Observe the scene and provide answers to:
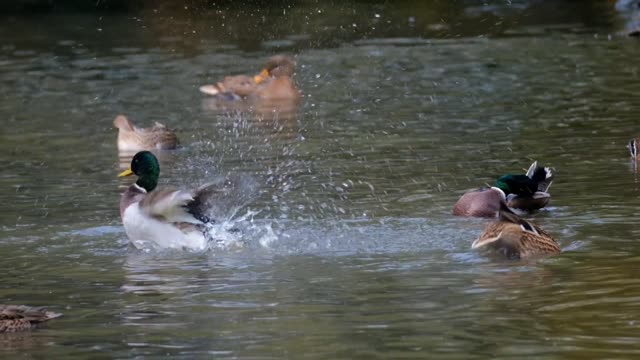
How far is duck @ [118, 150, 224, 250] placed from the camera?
1104 centimetres

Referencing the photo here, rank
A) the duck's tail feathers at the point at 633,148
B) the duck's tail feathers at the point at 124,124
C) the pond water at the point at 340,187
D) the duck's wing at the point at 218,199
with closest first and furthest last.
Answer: the pond water at the point at 340,187, the duck's wing at the point at 218,199, the duck's tail feathers at the point at 633,148, the duck's tail feathers at the point at 124,124

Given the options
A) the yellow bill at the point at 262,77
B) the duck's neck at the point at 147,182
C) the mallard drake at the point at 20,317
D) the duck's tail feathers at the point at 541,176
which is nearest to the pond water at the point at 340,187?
the mallard drake at the point at 20,317

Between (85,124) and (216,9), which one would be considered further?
(216,9)

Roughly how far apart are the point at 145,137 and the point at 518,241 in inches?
272

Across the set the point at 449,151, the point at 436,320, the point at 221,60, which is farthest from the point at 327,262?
the point at 221,60

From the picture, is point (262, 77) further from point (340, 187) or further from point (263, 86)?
point (340, 187)

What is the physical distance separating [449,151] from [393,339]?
7.26 meters

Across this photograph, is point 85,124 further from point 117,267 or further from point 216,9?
point 216,9

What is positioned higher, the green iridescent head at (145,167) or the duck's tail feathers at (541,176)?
the green iridescent head at (145,167)

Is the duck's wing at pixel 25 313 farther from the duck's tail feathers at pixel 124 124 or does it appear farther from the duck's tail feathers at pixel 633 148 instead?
the duck's tail feathers at pixel 124 124

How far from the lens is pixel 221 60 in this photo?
24.6 meters

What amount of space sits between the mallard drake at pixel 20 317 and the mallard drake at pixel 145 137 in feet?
24.5

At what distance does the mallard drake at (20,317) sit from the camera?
27.4 feet

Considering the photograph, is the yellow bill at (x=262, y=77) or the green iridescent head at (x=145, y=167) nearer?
the green iridescent head at (x=145, y=167)
